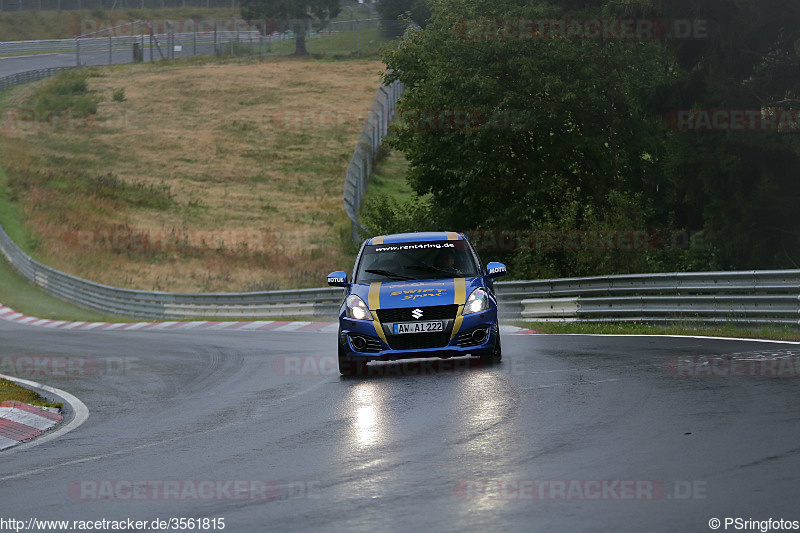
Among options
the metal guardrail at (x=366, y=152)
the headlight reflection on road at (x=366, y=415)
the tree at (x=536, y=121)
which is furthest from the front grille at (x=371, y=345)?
the metal guardrail at (x=366, y=152)

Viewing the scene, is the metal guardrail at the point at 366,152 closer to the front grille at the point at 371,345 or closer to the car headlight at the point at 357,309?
the car headlight at the point at 357,309

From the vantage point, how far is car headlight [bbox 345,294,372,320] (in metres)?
13.2

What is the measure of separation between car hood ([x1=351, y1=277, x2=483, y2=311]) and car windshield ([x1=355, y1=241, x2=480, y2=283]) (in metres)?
→ 0.30

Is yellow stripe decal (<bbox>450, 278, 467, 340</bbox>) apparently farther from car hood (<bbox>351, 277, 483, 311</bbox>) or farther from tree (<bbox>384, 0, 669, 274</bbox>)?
tree (<bbox>384, 0, 669, 274</bbox>)

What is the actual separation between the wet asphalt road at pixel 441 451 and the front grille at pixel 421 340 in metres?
0.37

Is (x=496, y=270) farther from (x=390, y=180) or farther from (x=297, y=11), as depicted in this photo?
(x=297, y=11)

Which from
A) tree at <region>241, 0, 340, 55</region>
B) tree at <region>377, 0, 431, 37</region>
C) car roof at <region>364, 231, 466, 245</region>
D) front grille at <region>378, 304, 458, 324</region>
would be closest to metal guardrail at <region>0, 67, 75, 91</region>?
tree at <region>241, 0, 340, 55</region>

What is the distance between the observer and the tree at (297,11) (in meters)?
96.8

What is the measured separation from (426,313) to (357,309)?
2.83 feet

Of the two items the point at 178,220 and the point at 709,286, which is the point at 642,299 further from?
the point at 178,220

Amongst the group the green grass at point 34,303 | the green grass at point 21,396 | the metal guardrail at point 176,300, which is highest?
the green grass at point 21,396

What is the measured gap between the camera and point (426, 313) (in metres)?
12.9

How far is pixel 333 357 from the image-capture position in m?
16.3

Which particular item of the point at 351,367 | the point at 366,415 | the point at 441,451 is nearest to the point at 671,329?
the point at 351,367
